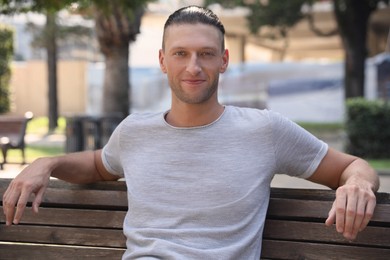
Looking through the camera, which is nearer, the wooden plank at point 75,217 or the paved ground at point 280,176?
the wooden plank at point 75,217

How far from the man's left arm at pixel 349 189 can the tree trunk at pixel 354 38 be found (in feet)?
63.9

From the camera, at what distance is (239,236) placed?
2879 millimetres

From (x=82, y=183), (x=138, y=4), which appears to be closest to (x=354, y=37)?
(x=138, y=4)

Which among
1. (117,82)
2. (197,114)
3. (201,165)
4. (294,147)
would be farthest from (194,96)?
(117,82)

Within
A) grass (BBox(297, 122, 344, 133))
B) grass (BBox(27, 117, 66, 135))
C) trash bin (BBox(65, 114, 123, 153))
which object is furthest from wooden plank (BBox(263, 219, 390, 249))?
grass (BBox(27, 117, 66, 135))

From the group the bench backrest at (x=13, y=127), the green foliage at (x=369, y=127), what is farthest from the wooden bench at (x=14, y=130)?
the green foliage at (x=369, y=127)

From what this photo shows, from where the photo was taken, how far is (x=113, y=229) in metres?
3.33

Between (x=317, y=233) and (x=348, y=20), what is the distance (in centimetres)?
2043

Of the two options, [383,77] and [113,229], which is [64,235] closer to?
[113,229]

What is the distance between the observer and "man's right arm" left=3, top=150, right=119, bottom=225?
2.96m

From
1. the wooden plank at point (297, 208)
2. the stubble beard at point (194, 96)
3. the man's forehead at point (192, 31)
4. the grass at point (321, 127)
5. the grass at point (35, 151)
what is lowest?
the grass at point (321, 127)

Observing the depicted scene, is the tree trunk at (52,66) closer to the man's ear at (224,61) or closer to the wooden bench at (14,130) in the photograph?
the wooden bench at (14,130)

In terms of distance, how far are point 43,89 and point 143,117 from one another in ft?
101

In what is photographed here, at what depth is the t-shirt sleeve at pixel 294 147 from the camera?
9.63 ft
